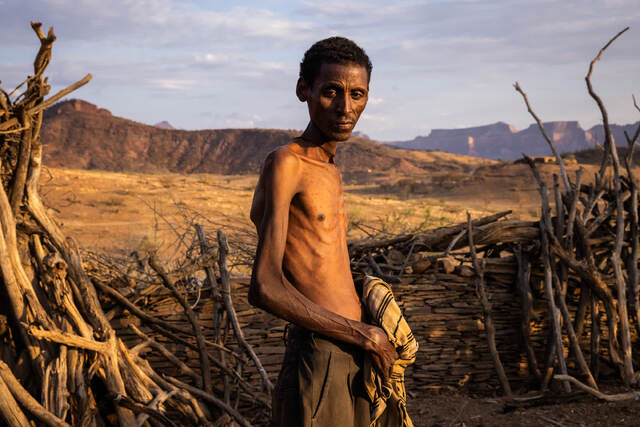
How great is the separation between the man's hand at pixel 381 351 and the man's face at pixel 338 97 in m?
0.56

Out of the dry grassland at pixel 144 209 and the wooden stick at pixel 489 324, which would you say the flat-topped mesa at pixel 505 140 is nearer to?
the dry grassland at pixel 144 209

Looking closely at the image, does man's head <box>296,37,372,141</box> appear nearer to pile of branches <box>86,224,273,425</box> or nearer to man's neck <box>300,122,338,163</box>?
man's neck <box>300,122,338,163</box>

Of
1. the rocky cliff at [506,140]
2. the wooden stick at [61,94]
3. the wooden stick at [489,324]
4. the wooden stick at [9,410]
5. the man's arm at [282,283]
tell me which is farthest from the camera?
the rocky cliff at [506,140]

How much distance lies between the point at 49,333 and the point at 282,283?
65.6 inches

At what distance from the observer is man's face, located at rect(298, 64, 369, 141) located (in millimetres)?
1549

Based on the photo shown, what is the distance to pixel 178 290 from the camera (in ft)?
12.4

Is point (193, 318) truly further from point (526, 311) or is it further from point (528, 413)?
point (526, 311)

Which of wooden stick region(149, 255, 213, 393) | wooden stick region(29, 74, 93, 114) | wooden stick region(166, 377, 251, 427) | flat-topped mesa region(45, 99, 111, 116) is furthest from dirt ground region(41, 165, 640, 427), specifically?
flat-topped mesa region(45, 99, 111, 116)

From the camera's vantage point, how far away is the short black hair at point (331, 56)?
61.0 inches

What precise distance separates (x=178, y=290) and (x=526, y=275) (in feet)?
8.31

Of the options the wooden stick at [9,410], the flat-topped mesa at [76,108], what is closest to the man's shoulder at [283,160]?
the wooden stick at [9,410]

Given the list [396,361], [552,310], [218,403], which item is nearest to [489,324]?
[552,310]

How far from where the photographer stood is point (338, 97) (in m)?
1.56

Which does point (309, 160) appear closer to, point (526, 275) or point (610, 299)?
point (526, 275)
